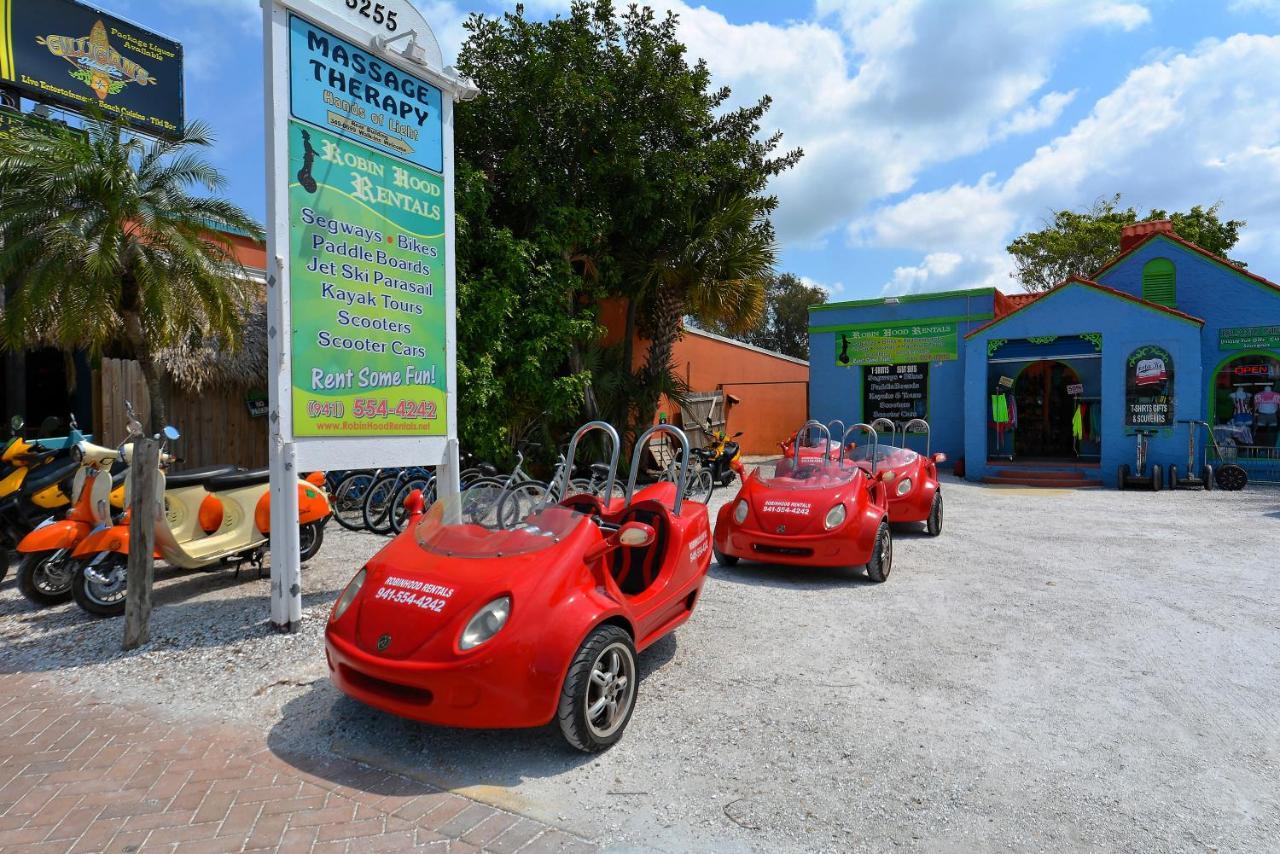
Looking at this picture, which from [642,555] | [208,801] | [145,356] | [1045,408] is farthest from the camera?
[1045,408]

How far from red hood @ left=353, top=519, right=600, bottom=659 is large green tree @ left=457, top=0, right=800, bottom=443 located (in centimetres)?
796

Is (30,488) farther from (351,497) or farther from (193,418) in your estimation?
(193,418)

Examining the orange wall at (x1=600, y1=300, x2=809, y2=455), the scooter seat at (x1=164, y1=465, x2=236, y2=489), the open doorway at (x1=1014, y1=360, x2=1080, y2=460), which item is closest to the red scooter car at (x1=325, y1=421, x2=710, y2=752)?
the scooter seat at (x1=164, y1=465, x2=236, y2=489)

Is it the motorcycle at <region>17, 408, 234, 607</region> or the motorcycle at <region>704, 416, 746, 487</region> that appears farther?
the motorcycle at <region>704, 416, 746, 487</region>

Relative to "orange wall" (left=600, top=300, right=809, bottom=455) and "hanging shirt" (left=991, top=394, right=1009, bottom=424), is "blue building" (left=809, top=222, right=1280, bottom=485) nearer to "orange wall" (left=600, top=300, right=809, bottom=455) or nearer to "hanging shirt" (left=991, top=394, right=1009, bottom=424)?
"hanging shirt" (left=991, top=394, right=1009, bottom=424)

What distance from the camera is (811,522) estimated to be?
624cm

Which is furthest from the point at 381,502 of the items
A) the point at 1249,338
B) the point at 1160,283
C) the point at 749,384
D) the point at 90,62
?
the point at 1249,338

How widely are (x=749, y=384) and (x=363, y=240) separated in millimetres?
16262

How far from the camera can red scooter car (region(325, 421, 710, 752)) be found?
292cm

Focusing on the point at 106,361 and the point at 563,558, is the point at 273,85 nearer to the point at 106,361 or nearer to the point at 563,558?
the point at 563,558

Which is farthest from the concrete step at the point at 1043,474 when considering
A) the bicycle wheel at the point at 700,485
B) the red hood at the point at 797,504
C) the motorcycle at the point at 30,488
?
the motorcycle at the point at 30,488

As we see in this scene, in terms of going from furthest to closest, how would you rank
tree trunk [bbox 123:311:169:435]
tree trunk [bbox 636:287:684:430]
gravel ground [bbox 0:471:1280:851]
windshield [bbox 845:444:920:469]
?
tree trunk [bbox 636:287:684:430]
windshield [bbox 845:444:920:469]
tree trunk [bbox 123:311:169:435]
gravel ground [bbox 0:471:1280:851]

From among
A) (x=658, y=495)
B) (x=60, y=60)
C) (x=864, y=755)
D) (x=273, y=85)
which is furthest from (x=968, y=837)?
(x=60, y=60)

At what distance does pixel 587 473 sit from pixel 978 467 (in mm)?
9094
